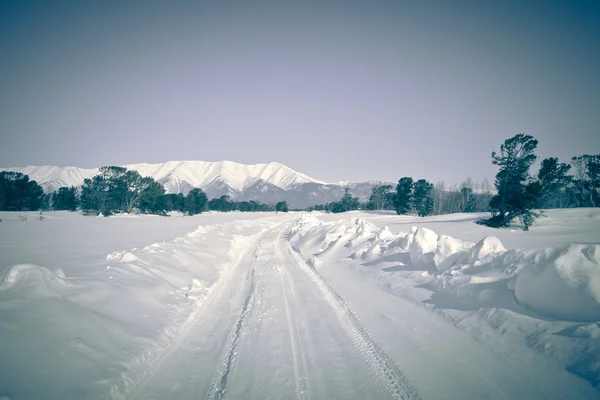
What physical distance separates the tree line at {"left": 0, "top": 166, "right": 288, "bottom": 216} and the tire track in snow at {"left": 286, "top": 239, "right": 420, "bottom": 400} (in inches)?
2617

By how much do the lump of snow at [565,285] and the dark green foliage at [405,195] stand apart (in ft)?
216

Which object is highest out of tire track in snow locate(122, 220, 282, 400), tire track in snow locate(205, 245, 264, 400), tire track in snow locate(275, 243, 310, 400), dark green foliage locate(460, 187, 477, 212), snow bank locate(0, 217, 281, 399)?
dark green foliage locate(460, 187, 477, 212)

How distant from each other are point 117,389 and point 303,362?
3.09m

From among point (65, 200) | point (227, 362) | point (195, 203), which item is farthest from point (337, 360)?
point (65, 200)

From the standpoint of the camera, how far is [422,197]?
67.3 metres

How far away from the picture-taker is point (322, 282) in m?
9.92

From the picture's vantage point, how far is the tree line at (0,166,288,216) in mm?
59938

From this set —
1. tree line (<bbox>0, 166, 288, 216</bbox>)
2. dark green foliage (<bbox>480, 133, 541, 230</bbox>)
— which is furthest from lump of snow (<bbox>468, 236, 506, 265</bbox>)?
tree line (<bbox>0, 166, 288, 216</bbox>)

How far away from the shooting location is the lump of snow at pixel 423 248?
9961 mm

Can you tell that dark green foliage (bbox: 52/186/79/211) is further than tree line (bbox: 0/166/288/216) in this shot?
Yes

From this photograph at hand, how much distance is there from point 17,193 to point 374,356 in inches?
3489

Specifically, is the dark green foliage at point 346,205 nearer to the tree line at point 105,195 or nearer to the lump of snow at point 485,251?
the tree line at point 105,195

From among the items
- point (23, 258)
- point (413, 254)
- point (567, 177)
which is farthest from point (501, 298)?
point (567, 177)

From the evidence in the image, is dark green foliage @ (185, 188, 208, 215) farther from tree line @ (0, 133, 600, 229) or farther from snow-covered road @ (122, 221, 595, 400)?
snow-covered road @ (122, 221, 595, 400)
